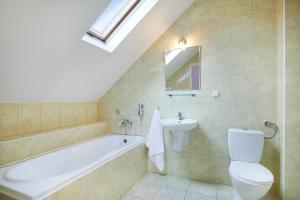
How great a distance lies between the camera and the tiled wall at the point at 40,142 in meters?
1.76

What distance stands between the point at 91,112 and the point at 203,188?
216 cm

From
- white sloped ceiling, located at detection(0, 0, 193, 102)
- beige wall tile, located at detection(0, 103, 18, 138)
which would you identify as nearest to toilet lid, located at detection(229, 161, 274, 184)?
white sloped ceiling, located at detection(0, 0, 193, 102)

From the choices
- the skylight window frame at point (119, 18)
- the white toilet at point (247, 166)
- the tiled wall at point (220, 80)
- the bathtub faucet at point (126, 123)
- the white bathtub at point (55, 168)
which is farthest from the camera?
the bathtub faucet at point (126, 123)

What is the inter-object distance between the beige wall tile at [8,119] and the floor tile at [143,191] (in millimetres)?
1564

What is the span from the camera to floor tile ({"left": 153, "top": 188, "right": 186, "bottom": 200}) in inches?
81.7

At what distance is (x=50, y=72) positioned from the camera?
6.40 feet

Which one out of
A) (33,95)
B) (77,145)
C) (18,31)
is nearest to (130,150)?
(77,145)

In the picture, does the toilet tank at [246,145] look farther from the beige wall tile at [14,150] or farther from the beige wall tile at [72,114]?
the beige wall tile at [14,150]

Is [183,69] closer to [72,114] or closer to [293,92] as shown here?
[293,92]

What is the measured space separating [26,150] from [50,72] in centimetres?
91

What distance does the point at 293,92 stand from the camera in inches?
71.6

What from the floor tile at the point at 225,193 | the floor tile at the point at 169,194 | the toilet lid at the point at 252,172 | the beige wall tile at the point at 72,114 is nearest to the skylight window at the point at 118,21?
the beige wall tile at the point at 72,114

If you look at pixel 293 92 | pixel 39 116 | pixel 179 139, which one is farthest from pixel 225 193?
pixel 39 116

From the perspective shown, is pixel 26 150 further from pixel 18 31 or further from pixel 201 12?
pixel 201 12
